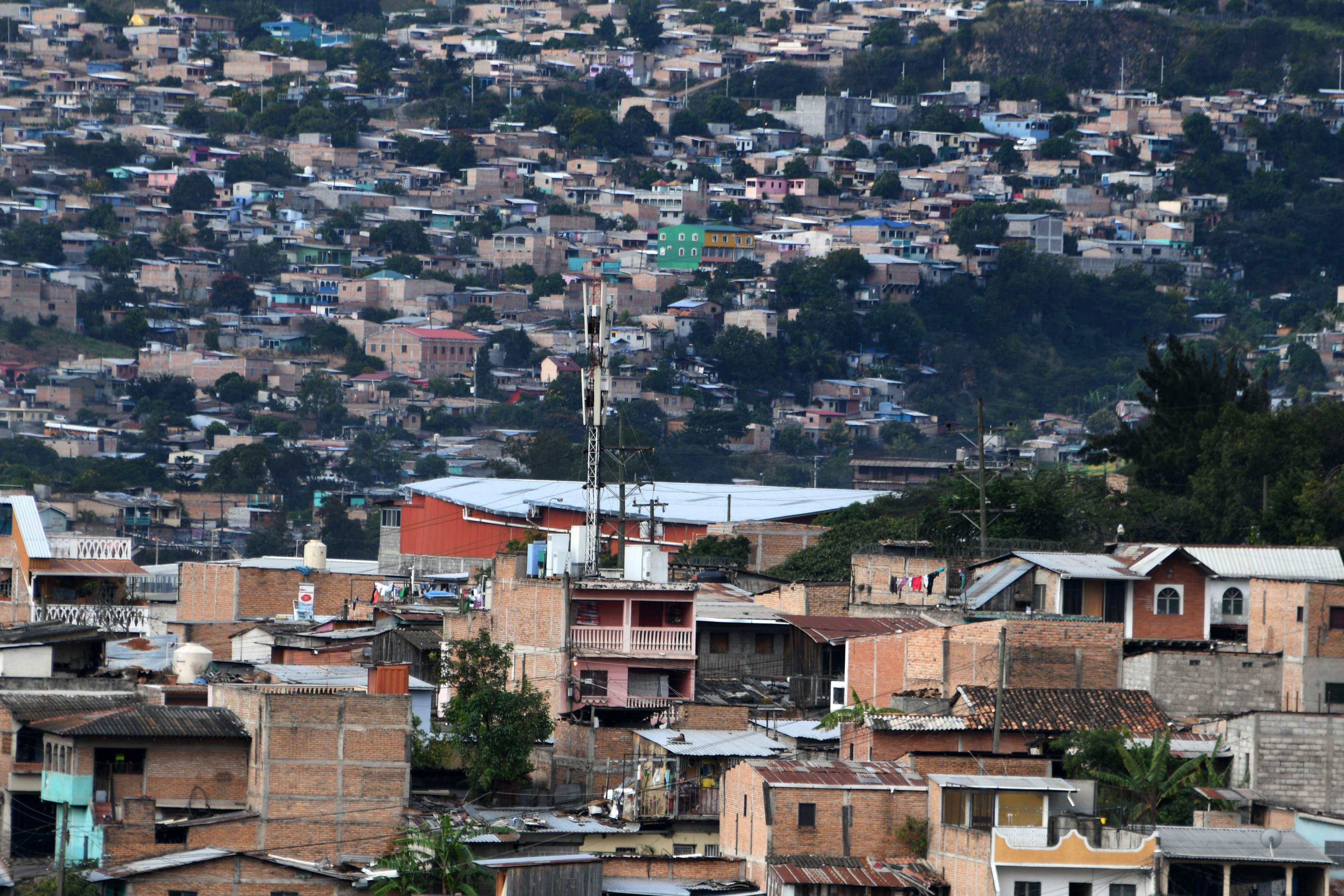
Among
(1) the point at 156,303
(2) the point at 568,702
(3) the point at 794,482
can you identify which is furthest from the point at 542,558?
(1) the point at 156,303

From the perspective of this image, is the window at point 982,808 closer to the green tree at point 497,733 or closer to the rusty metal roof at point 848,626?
the green tree at point 497,733

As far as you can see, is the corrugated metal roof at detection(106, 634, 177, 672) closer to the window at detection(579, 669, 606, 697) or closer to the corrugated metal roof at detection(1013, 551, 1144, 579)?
the window at detection(579, 669, 606, 697)

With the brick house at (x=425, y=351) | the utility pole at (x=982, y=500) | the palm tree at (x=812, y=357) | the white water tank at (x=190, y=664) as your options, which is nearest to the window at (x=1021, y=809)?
the white water tank at (x=190, y=664)

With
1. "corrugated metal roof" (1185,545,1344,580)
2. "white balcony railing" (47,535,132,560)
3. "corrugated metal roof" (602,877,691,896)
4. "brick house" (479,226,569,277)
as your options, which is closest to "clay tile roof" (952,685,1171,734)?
"corrugated metal roof" (602,877,691,896)

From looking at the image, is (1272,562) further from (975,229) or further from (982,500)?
(975,229)

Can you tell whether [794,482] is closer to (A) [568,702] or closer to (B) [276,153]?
(B) [276,153]

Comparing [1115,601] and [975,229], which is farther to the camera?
[975,229]

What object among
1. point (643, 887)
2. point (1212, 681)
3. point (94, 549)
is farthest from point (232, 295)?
point (643, 887)
